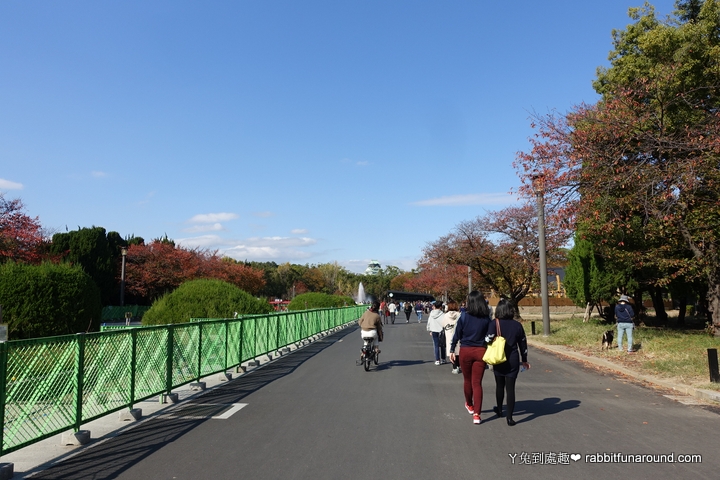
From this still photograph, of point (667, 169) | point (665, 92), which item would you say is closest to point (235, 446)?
point (667, 169)

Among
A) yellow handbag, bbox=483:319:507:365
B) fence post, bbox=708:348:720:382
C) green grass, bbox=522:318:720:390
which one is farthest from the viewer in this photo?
green grass, bbox=522:318:720:390

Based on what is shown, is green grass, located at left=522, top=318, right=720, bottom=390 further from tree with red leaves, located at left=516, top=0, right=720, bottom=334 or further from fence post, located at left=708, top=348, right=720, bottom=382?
tree with red leaves, located at left=516, top=0, right=720, bottom=334

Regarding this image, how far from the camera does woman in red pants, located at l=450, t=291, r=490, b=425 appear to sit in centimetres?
786

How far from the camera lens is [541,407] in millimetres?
8945

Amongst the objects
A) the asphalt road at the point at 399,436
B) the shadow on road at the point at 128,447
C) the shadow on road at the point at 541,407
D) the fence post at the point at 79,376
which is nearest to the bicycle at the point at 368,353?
the asphalt road at the point at 399,436

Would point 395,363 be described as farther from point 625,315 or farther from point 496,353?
point 496,353

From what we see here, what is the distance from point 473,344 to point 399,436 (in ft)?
5.84

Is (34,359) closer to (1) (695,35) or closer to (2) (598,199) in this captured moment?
(2) (598,199)

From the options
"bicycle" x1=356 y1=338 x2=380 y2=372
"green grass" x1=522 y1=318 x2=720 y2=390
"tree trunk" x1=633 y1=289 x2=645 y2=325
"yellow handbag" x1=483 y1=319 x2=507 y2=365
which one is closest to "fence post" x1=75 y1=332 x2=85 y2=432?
"yellow handbag" x1=483 y1=319 x2=507 y2=365

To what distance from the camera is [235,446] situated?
6438mm

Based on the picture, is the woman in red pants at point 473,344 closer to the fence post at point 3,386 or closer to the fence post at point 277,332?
the fence post at point 3,386

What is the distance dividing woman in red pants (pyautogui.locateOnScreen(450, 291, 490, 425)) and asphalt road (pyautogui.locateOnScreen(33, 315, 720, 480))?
1.43 ft

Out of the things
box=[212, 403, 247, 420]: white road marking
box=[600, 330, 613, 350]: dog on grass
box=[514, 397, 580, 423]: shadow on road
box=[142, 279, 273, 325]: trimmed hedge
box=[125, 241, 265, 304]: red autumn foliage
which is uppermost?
box=[125, 241, 265, 304]: red autumn foliage

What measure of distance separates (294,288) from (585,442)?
302 feet
